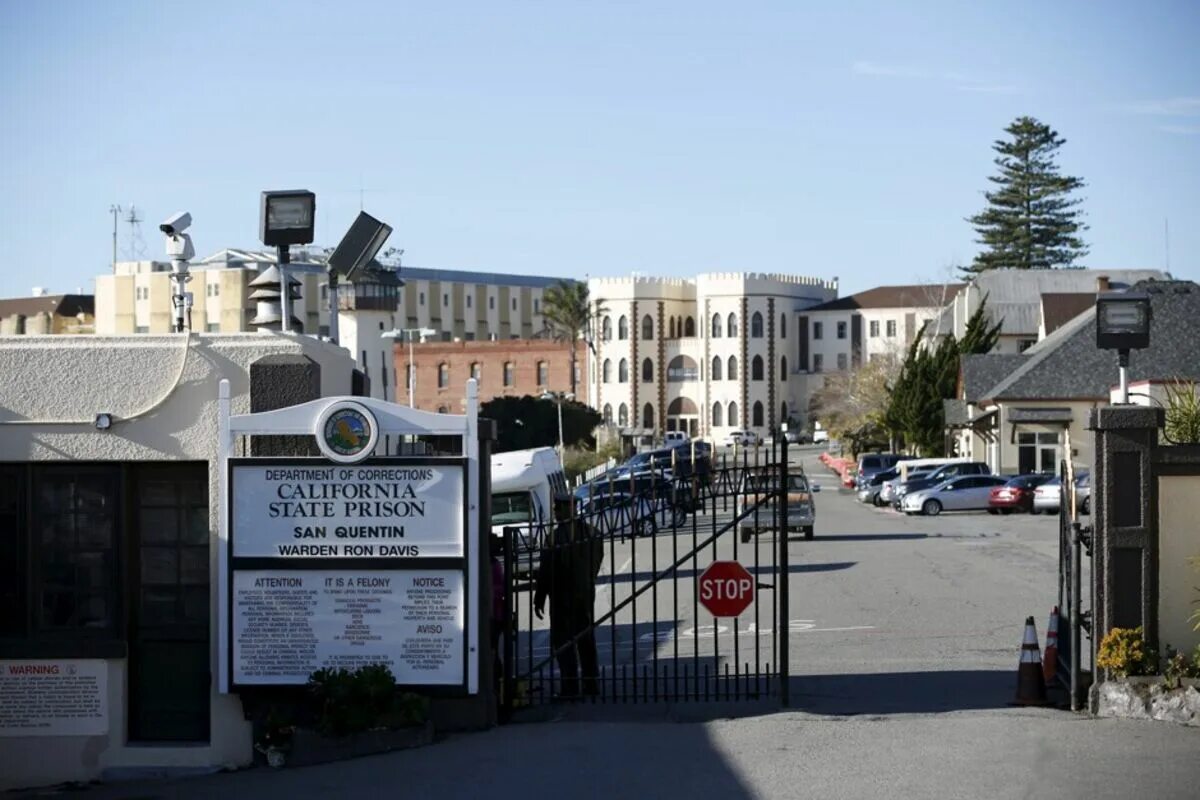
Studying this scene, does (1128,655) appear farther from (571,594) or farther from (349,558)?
(349,558)

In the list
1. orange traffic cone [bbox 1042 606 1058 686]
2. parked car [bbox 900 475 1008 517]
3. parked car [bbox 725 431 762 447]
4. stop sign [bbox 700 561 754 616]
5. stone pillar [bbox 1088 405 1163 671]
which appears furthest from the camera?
parked car [bbox 900 475 1008 517]

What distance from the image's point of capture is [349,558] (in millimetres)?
12148

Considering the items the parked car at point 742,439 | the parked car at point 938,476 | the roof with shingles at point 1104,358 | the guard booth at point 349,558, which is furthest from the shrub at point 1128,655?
the roof with shingles at point 1104,358

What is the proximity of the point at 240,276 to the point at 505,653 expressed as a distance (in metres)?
59.0

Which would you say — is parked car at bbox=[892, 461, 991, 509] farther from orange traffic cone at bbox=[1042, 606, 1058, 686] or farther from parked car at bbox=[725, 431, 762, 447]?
orange traffic cone at bbox=[1042, 606, 1058, 686]

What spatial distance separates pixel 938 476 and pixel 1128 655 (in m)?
45.1

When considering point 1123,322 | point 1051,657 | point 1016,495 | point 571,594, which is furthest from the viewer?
point 1016,495

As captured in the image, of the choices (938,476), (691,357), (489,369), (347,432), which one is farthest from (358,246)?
(691,357)

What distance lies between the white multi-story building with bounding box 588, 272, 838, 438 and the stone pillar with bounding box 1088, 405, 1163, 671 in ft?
444

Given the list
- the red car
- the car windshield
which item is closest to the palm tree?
the red car

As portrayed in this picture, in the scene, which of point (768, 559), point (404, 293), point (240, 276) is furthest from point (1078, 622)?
point (404, 293)

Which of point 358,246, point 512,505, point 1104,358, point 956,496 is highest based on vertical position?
point 1104,358

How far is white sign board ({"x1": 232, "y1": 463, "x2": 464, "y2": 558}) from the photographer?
1216cm

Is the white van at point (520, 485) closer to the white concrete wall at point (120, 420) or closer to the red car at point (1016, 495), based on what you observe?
the white concrete wall at point (120, 420)
